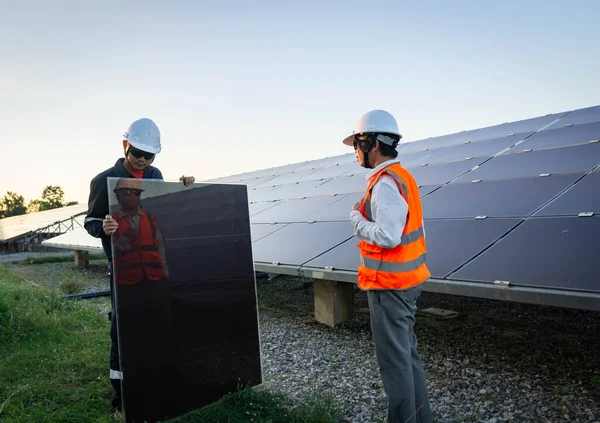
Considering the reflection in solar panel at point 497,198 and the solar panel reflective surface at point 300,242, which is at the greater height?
the reflection in solar panel at point 497,198

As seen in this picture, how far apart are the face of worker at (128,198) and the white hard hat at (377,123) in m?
1.78

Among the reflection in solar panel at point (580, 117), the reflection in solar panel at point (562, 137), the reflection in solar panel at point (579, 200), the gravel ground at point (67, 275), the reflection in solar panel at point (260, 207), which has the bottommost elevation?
the gravel ground at point (67, 275)

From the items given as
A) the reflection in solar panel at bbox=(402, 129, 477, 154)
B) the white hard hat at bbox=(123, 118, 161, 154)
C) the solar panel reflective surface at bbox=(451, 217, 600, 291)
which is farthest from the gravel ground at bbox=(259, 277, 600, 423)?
the reflection in solar panel at bbox=(402, 129, 477, 154)

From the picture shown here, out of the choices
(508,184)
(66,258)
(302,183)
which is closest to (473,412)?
(508,184)

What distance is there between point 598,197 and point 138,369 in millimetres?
5111

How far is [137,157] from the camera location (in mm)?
3693

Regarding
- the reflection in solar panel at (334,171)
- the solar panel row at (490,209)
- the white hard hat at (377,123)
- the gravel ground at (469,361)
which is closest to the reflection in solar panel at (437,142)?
the solar panel row at (490,209)

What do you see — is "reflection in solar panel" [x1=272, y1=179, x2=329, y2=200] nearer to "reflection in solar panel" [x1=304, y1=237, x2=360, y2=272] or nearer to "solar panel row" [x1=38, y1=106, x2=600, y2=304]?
"solar panel row" [x1=38, y1=106, x2=600, y2=304]

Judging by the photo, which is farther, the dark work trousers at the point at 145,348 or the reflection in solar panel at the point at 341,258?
the reflection in solar panel at the point at 341,258

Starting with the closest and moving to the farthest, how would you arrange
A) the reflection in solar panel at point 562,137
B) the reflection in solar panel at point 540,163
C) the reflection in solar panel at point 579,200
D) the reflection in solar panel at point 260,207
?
the reflection in solar panel at point 579,200
the reflection in solar panel at point 540,163
the reflection in solar panel at point 562,137
the reflection in solar panel at point 260,207

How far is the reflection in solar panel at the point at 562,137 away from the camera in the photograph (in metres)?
A: 7.62

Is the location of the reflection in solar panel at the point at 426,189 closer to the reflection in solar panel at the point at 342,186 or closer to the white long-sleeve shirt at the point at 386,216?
the reflection in solar panel at the point at 342,186

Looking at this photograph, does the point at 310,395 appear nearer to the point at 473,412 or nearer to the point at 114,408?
the point at 473,412

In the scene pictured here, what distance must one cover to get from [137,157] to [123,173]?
0.23 meters
